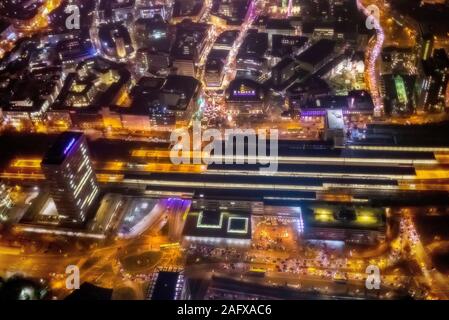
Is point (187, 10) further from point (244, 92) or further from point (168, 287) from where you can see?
point (168, 287)

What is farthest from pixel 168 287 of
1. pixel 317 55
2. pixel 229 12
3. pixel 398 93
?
pixel 229 12

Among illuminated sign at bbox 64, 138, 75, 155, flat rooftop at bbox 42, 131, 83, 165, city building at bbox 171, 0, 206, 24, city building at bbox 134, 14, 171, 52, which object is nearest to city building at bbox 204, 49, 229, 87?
city building at bbox 134, 14, 171, 52

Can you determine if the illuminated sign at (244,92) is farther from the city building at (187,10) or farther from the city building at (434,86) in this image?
the city building at (187,10)

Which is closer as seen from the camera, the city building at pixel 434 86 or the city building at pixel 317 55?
the city building at pixel 434 86

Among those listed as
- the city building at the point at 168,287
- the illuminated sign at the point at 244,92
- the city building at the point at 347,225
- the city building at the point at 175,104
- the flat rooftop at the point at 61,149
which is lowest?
the city building at the point at 347,225

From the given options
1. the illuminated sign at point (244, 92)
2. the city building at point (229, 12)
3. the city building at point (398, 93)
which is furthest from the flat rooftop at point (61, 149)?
the city building at point (229, 12)

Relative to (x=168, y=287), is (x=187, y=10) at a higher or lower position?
higher

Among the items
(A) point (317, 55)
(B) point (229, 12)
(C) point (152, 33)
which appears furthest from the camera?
(B) point (229, 12)

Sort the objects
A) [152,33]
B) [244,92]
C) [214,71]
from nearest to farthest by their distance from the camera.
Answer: [244,92] → [214,71] → [152,33]

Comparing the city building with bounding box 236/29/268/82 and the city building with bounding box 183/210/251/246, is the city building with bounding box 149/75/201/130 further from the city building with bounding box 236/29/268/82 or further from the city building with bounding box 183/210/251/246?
the city building with bounding box 183/210/251/246

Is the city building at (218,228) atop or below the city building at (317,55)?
below
